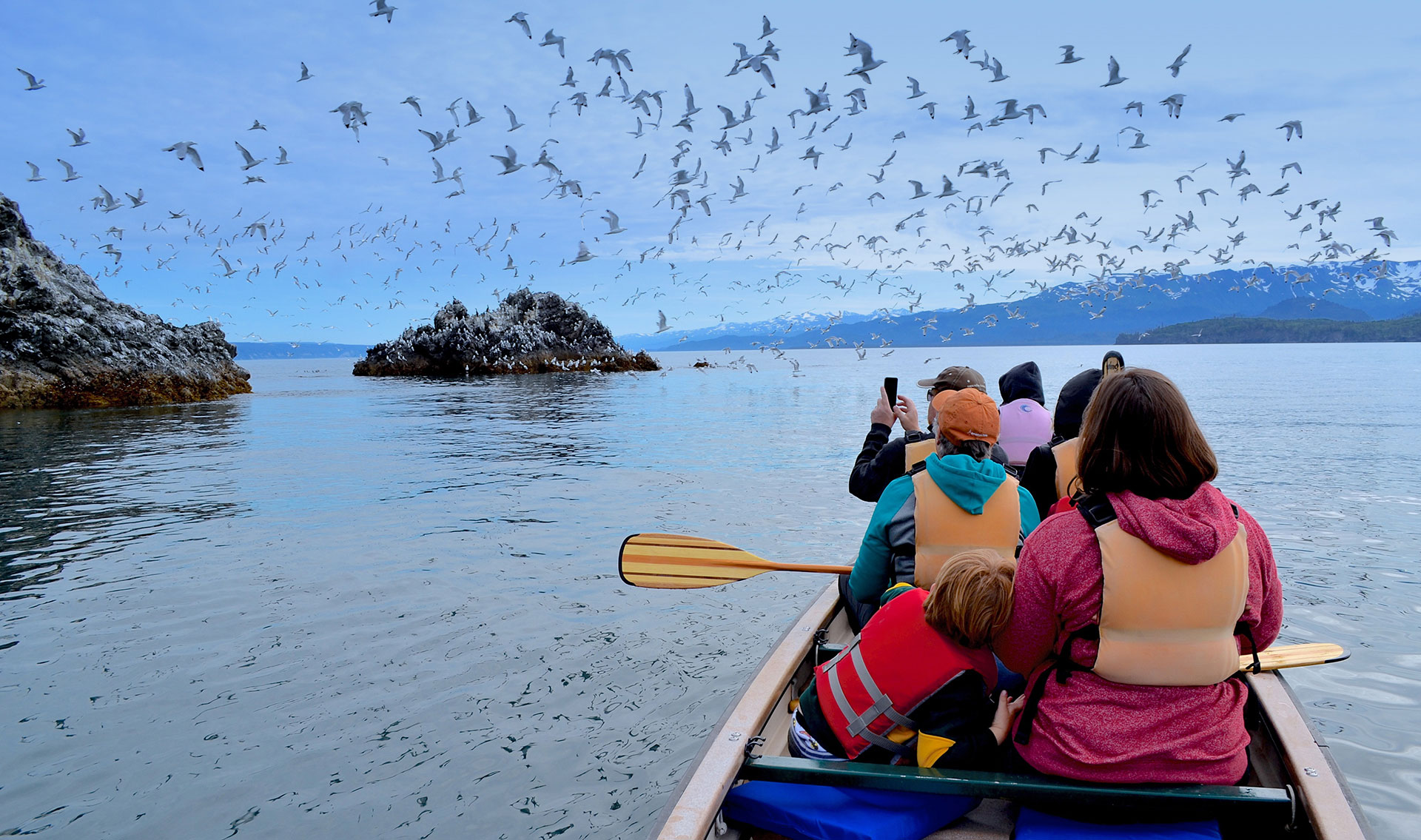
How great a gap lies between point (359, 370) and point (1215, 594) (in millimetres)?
84089

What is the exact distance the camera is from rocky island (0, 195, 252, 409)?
31.2 metres

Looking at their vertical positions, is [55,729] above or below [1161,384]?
below

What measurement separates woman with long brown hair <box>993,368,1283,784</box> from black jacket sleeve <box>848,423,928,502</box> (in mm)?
2345

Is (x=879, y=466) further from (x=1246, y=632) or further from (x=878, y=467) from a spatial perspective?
(x=1246, y=632)

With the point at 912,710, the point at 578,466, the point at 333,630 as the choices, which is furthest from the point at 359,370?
the point at 912,710

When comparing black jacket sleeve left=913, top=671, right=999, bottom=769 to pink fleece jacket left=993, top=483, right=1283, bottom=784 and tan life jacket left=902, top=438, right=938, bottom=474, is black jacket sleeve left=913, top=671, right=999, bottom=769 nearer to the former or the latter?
pink fleece jacket left=993, top=483, right=1283, bottom=784

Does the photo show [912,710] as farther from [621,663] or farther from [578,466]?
[578,466]

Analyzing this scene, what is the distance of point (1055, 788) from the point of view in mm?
2861

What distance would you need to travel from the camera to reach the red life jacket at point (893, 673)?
3016 millimetres

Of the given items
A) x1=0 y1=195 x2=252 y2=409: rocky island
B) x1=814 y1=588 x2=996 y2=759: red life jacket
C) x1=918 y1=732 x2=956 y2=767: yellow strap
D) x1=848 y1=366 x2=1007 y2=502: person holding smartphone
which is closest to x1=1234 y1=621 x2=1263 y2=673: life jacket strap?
x1=814 y1=588 x2=996 y2=759: red life jacket

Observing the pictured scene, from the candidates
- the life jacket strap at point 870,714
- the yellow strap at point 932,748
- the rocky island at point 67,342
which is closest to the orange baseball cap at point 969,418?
the life jacket strap at point 870,714

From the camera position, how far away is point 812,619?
5312 millimetres

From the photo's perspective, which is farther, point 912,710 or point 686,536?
point 686,536

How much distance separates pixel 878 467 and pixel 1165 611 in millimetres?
2707
